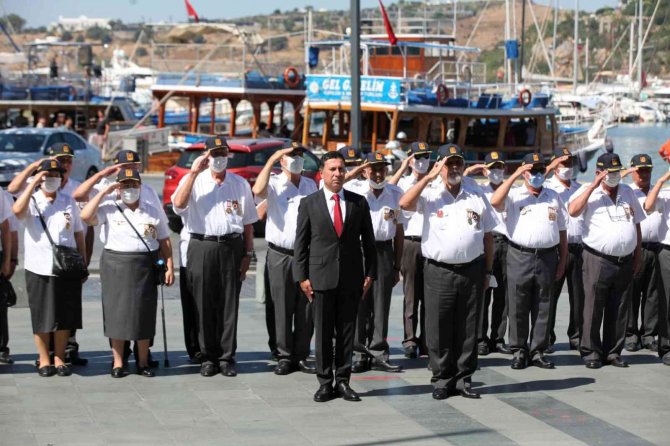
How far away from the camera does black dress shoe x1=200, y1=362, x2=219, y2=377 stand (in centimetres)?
1032

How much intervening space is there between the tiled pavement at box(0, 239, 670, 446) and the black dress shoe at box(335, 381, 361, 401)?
108 mm

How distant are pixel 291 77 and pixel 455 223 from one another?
30.7m

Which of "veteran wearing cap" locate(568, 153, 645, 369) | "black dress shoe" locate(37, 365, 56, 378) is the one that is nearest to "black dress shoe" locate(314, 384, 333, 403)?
"black dress shoe" locate(37, 365, 56, 378)

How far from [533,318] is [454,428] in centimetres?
258

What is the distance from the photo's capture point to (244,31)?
142ft

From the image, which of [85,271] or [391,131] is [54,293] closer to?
[85,271]

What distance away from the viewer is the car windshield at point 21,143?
2781cm

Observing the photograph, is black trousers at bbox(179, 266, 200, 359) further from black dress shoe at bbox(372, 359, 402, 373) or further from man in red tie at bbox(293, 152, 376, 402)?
black dress shoe at bbox(372, 359, 402, 373)

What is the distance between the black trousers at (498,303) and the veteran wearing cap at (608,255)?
33.3 inches

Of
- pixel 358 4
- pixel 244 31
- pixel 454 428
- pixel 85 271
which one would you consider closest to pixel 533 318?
pixel 454 428

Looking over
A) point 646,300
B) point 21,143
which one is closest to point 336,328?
point 646,300

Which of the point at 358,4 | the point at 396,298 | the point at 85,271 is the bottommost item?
the point at 396,298

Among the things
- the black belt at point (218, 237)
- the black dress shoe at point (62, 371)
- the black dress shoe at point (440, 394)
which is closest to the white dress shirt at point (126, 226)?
the black belt at point (218, 237)

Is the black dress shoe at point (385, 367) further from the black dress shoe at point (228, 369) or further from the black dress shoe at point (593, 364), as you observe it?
the black dress shoe at point (593, 364)
